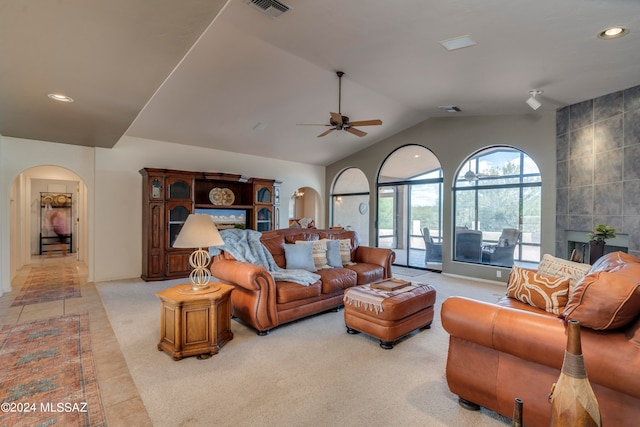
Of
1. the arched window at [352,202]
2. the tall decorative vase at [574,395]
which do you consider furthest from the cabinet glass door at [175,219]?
the tall decorative vase at [574,395]

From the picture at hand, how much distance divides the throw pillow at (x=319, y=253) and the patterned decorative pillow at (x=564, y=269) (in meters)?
2.48

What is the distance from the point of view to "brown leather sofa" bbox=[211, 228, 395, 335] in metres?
3.15

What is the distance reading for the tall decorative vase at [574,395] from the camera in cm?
80

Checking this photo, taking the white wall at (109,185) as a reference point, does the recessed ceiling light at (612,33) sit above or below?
above

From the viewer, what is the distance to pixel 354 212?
8.52 meters

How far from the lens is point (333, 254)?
14.5ft

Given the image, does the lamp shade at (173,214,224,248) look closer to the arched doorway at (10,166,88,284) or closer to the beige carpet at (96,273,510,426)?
the beige carpet at (96,273,510,426)

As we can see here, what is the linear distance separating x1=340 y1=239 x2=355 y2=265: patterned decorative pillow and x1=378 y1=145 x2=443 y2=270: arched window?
2877 mm

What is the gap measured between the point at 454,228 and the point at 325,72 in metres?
4.09

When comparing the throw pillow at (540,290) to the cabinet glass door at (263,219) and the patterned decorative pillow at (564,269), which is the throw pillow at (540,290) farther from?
the cabinet glass door at (263,219)

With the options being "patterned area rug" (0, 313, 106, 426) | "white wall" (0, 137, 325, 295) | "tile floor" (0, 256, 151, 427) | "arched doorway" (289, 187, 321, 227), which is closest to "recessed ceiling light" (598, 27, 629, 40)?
"tile floor" (0, 256, 151, 427)

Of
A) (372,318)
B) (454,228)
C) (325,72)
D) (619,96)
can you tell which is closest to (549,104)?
(619,96)

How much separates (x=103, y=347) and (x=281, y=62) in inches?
152

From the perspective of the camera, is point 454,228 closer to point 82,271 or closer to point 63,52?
point 63,52
